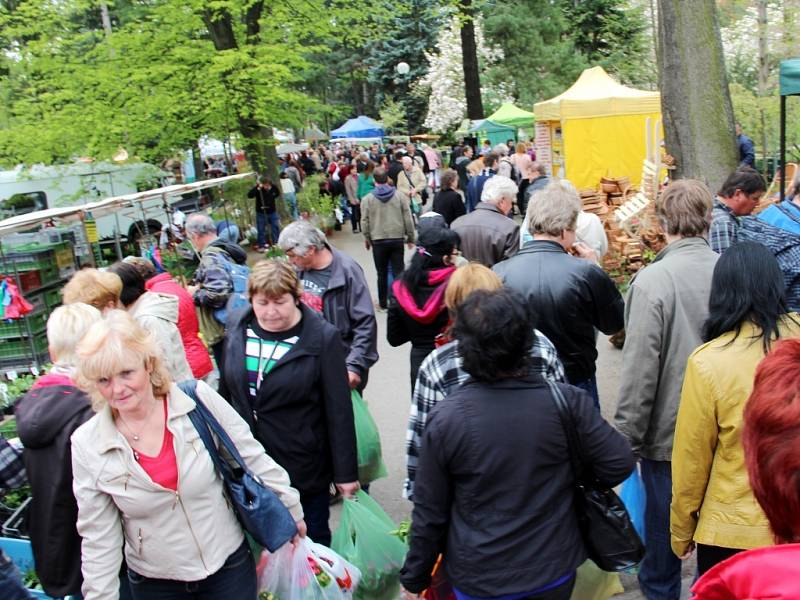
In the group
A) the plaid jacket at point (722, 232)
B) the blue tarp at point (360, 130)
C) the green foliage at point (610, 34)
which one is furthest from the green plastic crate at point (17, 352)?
the blue tarp at point (360, 130)

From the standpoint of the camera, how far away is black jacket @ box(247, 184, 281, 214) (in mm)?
17469

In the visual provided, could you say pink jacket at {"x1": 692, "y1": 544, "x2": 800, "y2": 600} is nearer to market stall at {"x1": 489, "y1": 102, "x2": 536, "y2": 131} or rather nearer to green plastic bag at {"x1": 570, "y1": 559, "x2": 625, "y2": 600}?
green plastic bag at {"x1": 570, "y1": 559, "x2": 625, "y2": 600}

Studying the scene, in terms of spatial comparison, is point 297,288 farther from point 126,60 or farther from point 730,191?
point 126,60

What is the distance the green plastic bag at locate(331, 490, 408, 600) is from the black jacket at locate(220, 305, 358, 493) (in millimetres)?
206

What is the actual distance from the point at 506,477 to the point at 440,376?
2.55ft

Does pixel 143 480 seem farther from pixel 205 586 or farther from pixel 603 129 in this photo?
pixel 603 129

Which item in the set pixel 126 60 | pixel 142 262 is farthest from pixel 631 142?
pixel 142 262

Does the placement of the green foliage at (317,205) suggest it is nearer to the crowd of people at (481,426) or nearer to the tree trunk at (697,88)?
the tree trunk at (697,88)

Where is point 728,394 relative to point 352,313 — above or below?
above

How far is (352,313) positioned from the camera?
16.3ft

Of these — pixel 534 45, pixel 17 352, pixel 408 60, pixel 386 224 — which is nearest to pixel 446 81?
pixel 408 60

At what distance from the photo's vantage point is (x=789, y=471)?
1455 mm

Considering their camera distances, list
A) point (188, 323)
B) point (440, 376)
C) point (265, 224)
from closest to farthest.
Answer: point (440, 376), point (188, 323), point (265, 224)

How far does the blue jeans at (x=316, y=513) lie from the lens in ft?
12.9
